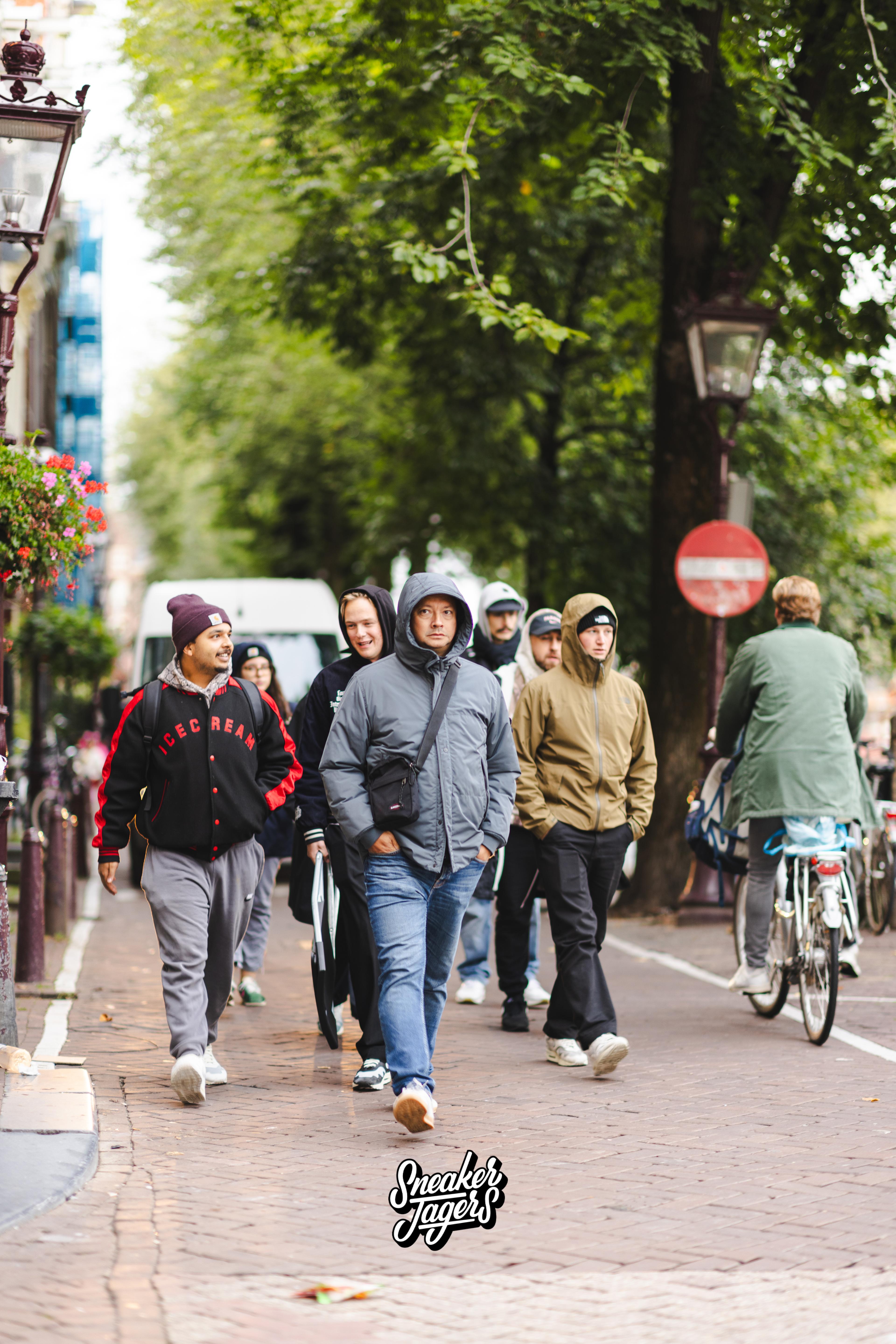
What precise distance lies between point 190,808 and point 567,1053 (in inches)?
76.3

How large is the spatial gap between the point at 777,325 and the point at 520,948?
8.39 metres

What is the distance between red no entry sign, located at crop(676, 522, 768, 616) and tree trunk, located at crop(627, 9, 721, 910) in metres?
0.99

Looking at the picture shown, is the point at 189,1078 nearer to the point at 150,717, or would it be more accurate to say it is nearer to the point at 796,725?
the point at 150,717

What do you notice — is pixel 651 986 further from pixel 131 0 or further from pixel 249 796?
pixel 131 0

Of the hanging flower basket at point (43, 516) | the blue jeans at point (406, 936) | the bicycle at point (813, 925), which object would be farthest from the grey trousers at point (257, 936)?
the blue jeans at point (406, 936)

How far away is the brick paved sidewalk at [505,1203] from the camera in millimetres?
3846

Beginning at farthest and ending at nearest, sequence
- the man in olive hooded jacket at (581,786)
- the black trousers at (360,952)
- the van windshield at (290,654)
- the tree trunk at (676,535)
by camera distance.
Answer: the van windshield at (290,654)
the tree trunk at (676,535)
the man in olive hooded jacket at (581,786)
the black trousers at (360,952)

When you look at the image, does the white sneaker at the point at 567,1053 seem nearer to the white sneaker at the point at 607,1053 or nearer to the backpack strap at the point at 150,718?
the white sneaker at the point at 607,1053

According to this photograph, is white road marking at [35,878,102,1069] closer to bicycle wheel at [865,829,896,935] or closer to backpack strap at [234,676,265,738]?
backpack strap at [234,676,265,738]

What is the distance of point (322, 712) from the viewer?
6.97 metres

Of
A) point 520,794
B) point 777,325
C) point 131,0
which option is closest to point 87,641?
point 131,0

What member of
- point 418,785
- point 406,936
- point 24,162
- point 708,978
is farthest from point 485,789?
point 708,978

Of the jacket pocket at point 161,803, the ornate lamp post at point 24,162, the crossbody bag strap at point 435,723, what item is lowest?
the jacket pocket at point 161,803

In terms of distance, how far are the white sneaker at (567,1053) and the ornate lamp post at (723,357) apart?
5505 millimetres
